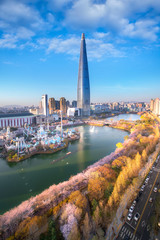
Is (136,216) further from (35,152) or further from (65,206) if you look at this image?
(35,152)

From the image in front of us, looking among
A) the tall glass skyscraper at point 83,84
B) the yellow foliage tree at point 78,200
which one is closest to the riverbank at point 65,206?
the yellow foliage tree at point 78,200

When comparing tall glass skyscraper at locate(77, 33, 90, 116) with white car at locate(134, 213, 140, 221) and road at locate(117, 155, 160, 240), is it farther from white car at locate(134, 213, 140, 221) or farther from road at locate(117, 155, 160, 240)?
white car at locate(134, 213, 140, 221)

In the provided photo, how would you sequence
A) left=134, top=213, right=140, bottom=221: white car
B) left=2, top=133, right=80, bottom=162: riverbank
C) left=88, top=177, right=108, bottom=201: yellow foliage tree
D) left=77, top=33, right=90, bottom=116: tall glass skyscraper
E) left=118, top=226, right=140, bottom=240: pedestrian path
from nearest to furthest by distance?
left=118, top=226, right=140, bottom=240: pedestrian path < left=134, top=213, right=140, bottom=221: white car < left=88, top=177, right=108, bottom=201: yellow foliage tree < left=2, top=133, right=80, bottom=162: riverbank < left=77, top=33, right=90, bottom=116: tall glass skyscraper

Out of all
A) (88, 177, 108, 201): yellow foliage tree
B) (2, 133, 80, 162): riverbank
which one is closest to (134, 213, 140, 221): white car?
(88, 177, 108, 201): yellow foliage tree

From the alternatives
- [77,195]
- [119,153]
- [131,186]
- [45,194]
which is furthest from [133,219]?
[119,153]

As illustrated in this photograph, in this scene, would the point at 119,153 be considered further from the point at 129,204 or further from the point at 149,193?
the point at 129,204

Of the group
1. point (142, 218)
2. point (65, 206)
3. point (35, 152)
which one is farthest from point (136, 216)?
point (35, 152)
